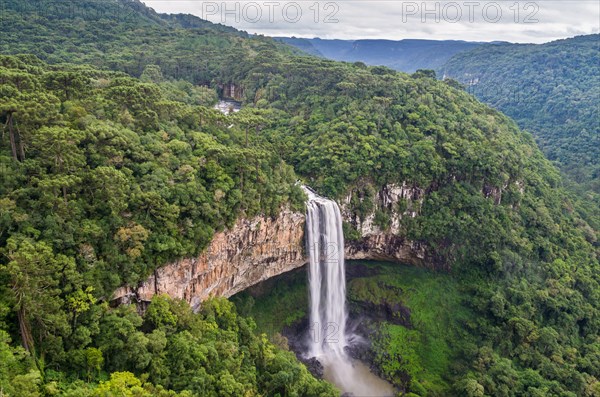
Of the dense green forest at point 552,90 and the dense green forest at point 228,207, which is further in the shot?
the dense green forest at point 552,90

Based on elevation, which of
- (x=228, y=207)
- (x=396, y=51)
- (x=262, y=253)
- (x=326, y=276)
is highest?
(x=396, y=51)

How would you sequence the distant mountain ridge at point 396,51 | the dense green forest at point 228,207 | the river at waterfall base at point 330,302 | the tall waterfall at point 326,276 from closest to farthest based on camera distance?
the dense green forest at point 228,207 → the river at waterfall base at point 330,302 → the tall waterfall at point 326,276 → the distant mountain ridge at point 396,51

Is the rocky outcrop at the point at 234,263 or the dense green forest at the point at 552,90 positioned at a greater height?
the dense green forest at the point at 552,90

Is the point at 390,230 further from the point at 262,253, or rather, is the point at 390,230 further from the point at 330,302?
the point at 262,253

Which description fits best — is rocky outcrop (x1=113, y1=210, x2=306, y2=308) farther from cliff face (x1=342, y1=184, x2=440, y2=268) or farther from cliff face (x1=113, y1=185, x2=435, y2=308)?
cliff face (x1=342, y1=184, x2=440, y2=268)

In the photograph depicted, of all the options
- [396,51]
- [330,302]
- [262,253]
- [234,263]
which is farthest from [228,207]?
[396,51]

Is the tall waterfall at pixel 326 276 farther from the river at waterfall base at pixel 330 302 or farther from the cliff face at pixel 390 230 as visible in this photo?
the cliff face at pixel 390 230

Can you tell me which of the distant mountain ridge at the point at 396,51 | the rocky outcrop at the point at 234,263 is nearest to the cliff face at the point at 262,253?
the rocky outcrop at the point at 234,263
